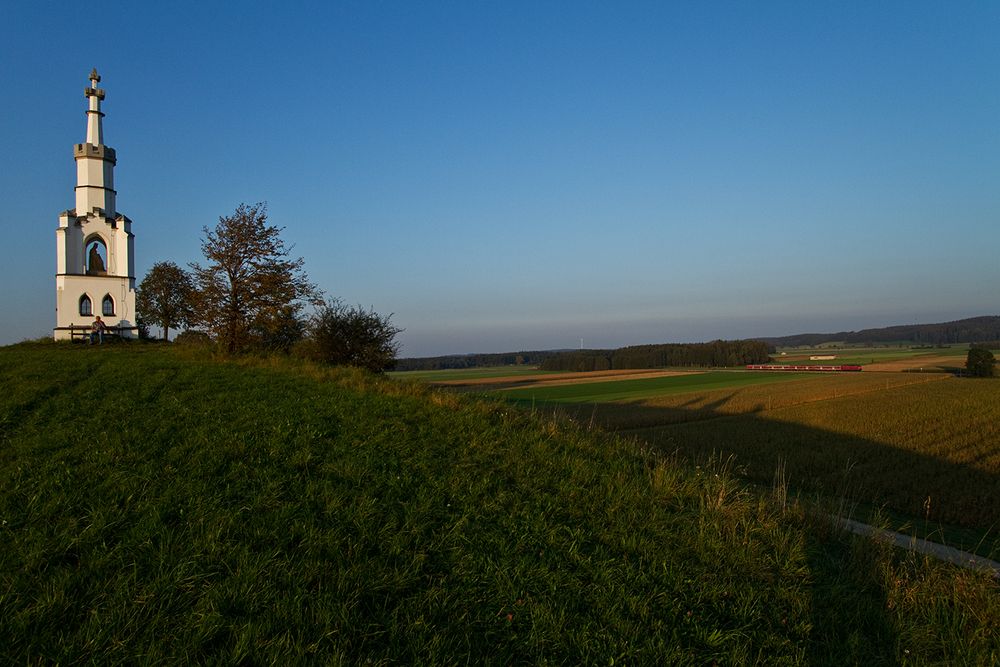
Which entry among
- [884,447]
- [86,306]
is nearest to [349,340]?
[86,306]

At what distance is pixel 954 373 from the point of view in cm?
7744

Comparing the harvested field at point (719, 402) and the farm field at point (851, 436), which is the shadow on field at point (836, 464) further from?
the harvested field at point (719, 402)

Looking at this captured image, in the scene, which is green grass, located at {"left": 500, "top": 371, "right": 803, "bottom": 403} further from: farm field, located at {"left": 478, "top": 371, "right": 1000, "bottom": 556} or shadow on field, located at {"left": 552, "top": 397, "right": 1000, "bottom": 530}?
shadow on field, located at {"left": 552, "top": 397, "right": 1000, "bottom": 530}

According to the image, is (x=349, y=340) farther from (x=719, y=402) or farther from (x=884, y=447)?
(x=719, y=402)

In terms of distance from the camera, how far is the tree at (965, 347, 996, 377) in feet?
245

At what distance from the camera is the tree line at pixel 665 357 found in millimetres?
115500

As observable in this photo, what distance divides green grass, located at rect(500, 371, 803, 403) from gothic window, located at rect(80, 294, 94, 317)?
32.2 m

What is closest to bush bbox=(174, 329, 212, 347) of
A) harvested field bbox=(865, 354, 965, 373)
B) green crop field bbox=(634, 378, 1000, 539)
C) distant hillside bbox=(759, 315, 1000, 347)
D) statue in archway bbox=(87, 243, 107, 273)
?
statue in archway bbox=(87, 243, 107, 273)

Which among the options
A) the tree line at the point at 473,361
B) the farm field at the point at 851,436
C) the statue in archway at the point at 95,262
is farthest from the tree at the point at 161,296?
the tree line at the point at 473,361

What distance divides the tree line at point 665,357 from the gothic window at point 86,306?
301 ft

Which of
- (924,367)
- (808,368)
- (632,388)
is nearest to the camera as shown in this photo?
(632,388)

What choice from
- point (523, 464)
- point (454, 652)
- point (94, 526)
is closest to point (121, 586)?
point (94, 526)

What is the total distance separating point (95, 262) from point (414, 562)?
105ft

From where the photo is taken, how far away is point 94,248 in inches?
1138
